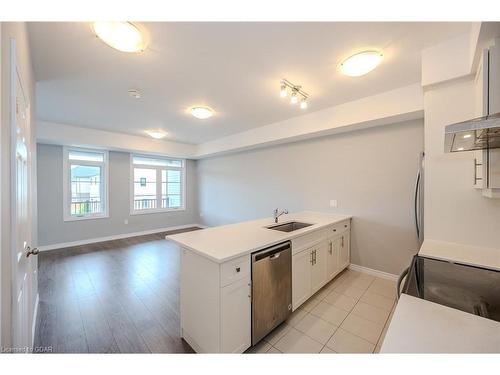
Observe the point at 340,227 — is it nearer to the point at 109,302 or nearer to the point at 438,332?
the point at 438,332

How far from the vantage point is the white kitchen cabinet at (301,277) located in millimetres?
2080

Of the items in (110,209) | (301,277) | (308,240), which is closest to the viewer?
(301,277)

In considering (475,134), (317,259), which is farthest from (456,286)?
(317,259)

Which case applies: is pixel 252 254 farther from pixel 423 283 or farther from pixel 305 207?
pixel 305 207

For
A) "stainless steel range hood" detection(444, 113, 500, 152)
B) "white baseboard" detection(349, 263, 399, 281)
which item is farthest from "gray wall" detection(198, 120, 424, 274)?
"stainless steel range hood" detection(444, 113, 500, 152)

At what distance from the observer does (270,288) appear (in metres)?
1.75

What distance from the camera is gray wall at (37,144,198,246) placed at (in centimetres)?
434

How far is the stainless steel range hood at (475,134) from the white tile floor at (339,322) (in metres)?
1.77

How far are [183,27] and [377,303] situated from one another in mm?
3518

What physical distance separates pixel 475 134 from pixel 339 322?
78.2 inches

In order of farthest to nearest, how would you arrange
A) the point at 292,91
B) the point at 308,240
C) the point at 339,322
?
the point at 292,91 < the point at 308,240 < the point at 339,322

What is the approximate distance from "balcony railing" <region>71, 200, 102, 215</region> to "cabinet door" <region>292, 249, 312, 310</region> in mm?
5454

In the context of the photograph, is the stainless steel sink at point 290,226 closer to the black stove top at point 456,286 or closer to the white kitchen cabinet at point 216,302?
the white kitchen cabinet at point 216,302

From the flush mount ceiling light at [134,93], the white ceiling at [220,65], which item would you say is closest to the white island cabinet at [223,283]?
the white ceiling at [220,65]
